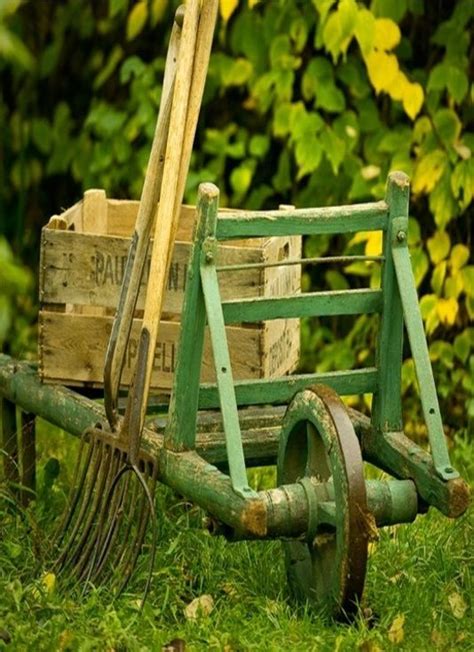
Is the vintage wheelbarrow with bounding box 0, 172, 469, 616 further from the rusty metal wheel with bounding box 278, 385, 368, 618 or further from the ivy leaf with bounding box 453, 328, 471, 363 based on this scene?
the ivy leaf with bounding box 453, 328, 471, 363

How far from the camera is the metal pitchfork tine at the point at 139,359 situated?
3.23m

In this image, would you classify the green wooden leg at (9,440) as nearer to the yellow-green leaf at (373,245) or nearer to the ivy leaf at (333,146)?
the yellow-green leaf at (373,245)

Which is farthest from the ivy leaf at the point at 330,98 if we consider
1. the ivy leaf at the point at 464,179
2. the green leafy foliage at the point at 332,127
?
the ivy leaf at the point at 464,179

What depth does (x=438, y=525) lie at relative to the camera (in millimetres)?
3756

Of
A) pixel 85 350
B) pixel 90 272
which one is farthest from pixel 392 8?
pixel 85 350

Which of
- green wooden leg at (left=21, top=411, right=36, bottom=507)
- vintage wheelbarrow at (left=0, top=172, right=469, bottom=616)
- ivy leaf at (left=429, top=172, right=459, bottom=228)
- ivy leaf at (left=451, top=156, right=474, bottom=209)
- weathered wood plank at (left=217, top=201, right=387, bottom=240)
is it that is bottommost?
green wooden leg at (left=21, top=411, right=36, bottom=507)

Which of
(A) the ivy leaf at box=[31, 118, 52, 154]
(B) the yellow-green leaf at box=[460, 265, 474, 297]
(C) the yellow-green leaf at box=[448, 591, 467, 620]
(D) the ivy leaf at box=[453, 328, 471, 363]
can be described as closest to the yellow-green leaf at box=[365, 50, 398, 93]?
(B) the yellow-green leaf at box=[460, 265, 474, 297]

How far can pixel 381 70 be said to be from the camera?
4520 mm

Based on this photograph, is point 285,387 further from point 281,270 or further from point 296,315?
point 281,270

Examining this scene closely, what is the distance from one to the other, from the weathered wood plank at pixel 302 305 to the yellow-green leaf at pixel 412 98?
4.64 ft

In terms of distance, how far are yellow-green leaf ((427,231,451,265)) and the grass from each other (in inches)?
43.3

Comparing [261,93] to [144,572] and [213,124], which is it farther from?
[144,572]

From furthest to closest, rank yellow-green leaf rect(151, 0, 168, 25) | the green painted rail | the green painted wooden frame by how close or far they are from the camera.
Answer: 1. yellow-green leaf rect(151, 0, 168, 25)
2. the green painted rail
3. the green painted wooden frame

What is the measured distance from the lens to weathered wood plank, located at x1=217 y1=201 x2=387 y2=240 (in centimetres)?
304
